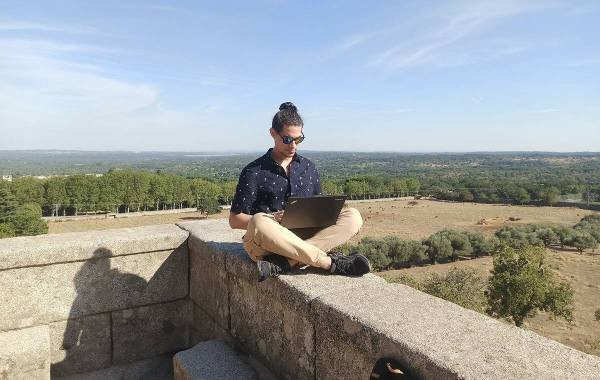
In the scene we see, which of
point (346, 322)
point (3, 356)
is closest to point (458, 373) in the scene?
point (346, 322)

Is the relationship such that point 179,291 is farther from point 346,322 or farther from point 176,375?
point 346,322

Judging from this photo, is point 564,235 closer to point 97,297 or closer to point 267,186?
point 267,186

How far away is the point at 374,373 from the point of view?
1.92m

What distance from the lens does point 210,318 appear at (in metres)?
3.97

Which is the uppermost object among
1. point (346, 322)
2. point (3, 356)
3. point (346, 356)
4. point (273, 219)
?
point (273, 219)

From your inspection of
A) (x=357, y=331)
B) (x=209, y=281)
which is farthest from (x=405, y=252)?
(x=357, y=331)

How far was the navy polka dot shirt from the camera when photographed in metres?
3.37

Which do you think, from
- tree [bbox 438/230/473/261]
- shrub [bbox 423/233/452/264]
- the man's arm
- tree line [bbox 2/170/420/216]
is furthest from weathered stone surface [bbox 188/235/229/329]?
tree line [bbox 2/170/420/216]

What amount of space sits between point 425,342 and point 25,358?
276cm

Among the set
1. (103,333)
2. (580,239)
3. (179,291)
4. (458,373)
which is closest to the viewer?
(458,373)

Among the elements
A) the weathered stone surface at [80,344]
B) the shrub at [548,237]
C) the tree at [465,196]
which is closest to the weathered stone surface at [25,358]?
the weathered stone surface at [80,344]

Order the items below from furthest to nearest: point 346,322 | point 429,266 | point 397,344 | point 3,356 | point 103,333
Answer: point 429,266 → point 103,333 → point 3,356 → point 346,322 → point 397,344

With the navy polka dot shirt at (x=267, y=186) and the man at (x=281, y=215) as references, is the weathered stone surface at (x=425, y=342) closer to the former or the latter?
the man at (x=281, y=215)

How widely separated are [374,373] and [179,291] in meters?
2.86
